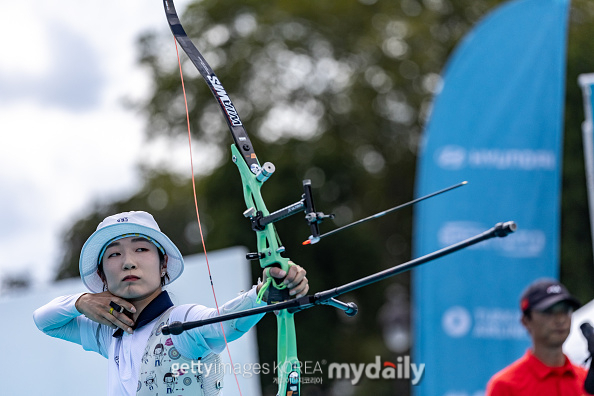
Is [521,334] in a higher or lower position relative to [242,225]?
lower

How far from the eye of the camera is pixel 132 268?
276cm

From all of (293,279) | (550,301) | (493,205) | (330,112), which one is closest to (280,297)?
(293,279)

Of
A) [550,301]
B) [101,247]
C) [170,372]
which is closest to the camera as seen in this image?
[170,372]

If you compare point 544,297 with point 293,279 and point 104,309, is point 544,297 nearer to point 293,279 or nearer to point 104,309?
point 293,279

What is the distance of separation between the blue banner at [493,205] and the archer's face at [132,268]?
3.73 m

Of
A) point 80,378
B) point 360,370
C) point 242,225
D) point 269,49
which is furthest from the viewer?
point 269,49

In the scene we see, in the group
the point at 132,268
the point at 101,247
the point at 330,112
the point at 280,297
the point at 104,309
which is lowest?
the point at 280,297

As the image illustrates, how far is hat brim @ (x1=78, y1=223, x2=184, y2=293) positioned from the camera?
2.80 metres

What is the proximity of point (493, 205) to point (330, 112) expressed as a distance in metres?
10.9

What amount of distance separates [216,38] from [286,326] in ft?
48.0

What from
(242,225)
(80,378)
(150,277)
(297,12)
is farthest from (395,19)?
(150,277)

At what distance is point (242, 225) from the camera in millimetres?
15750

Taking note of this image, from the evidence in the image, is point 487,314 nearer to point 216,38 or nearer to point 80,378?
point 80,378

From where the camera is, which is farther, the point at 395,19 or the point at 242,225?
the point at 395,19
